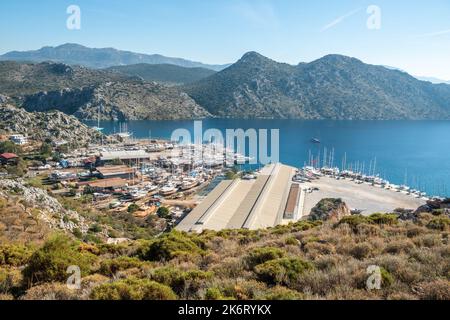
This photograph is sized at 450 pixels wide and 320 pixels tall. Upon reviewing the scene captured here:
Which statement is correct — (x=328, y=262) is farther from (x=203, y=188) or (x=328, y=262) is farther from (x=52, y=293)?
(x=203, y=188)

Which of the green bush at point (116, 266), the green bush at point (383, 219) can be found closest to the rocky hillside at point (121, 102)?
the green bush at point (383, 219)

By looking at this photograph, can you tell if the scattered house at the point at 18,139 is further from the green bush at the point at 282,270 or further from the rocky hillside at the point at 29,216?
the green bush at the point at 282,270

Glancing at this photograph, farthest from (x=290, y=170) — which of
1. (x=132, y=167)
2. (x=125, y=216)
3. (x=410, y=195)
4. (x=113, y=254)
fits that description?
(x=113, y=254)

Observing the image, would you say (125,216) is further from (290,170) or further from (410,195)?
(410,195)

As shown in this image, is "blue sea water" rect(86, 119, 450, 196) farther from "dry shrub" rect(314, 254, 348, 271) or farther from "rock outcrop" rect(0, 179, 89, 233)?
"dry shrub" rect(314, 254, 348, 271)

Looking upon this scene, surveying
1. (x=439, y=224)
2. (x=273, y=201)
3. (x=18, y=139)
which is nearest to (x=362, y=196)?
(x=273, y=201)

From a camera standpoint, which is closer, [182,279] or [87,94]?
[182,279]
